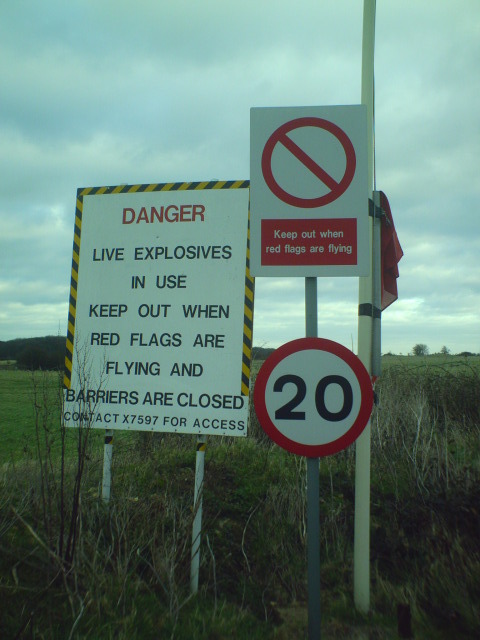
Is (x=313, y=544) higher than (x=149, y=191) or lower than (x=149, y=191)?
lower

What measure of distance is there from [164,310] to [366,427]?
2.01 m

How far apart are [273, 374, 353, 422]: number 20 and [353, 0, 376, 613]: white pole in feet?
2.18

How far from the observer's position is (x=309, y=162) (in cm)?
367

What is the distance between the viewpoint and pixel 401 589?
4.10 m

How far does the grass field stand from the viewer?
3732 millimetres

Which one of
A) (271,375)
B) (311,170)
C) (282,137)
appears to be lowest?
(271,375)

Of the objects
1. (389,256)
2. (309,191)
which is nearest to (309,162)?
(309,191)

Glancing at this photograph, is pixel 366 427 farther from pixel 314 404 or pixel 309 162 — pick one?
pixel 309 162

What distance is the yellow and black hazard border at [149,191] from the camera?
4.86m

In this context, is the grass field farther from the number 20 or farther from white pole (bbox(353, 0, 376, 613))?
the number 20

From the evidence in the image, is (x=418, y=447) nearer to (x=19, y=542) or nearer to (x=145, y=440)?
(x=145, y=440)

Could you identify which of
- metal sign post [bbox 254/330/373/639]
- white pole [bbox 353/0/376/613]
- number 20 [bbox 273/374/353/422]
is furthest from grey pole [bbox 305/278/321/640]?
white pole [bbox 353/0/376/613]

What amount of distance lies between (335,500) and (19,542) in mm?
2959

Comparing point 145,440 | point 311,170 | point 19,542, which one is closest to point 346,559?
point 19,542
